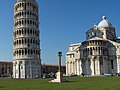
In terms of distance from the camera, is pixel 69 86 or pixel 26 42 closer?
pixel 69 86

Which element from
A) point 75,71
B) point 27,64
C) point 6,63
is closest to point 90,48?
point 75,71

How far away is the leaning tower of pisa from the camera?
76250 mm

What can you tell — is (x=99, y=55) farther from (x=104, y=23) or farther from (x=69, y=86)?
(x=69, y=86)

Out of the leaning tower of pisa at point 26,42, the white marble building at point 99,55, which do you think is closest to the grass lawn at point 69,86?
the leaning tower of pisa at point 26,42

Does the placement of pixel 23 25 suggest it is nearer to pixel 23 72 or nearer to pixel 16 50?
pixel 16 50

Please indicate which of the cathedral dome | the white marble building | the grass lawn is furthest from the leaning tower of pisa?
the grass lawn

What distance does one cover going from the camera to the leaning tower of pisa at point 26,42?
76.2m

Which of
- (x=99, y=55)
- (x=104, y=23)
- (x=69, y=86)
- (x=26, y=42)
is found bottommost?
(x=69, y=86)

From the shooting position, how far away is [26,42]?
7625 centimetres

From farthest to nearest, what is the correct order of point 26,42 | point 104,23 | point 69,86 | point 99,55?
point 104,23 < point 99,55 < point 26,42 < point 69,86

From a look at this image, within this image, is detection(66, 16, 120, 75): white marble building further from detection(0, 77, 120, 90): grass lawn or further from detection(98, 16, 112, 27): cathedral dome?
detection(0, 77, 120, 90): grass lawn

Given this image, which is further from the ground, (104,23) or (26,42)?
(104,23)

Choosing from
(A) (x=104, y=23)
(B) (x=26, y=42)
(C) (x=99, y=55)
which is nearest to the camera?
(B) (x=26, y=42)

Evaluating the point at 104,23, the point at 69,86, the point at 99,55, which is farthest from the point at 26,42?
the point at 69,86
